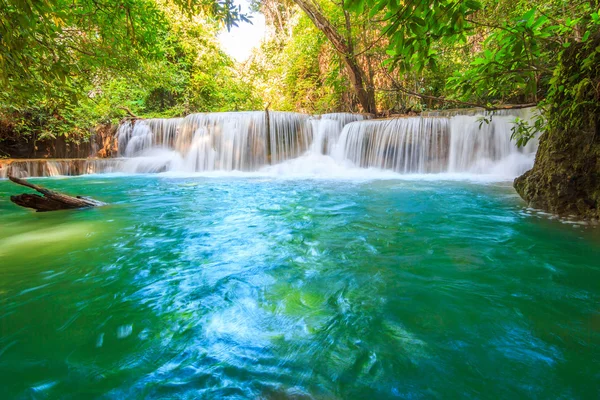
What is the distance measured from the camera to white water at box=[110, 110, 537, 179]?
9.45 m

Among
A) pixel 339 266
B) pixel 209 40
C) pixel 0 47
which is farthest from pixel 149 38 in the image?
pixel 209 40

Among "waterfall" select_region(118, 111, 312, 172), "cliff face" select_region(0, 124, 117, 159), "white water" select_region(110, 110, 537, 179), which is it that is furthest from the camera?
"cliff face" select_region(0, 124, 117, 159)

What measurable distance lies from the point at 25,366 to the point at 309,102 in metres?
18.1

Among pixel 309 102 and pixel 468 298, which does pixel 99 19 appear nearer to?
pixel 468 298

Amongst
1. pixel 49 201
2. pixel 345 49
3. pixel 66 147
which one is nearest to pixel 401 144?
pixel 345 49

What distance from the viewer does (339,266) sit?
2.75 metres

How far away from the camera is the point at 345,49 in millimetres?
11594

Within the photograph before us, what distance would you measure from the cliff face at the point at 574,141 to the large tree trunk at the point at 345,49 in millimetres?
5648

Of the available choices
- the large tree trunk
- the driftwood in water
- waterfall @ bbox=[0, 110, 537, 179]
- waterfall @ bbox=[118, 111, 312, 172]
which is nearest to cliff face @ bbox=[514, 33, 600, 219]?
waterfall @ bbox=[0, 110, 537, 179]

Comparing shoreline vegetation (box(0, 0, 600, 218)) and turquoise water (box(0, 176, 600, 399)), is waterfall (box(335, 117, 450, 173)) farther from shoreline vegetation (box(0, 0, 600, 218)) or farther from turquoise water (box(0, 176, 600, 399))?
turquoise water (box(0, 176, 600, 399))

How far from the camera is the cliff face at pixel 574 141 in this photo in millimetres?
3543

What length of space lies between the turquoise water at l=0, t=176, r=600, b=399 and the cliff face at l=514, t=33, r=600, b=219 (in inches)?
21.4

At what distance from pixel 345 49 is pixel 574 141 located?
30.1 ft

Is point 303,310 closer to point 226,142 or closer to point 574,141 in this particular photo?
point 574,141
